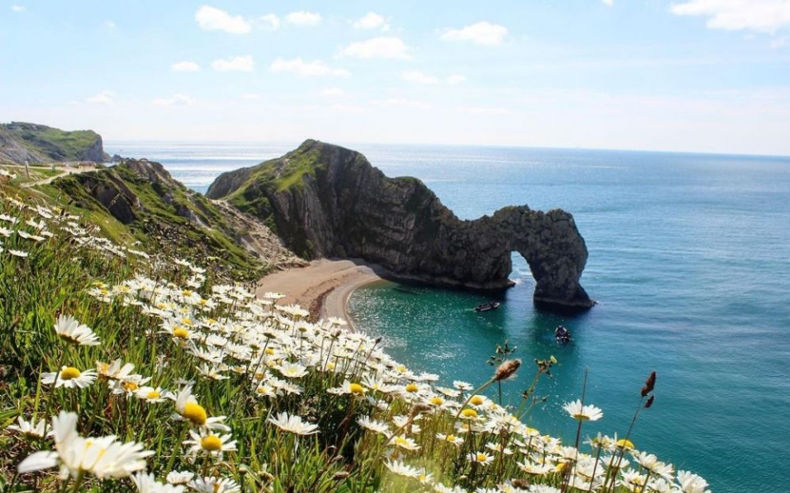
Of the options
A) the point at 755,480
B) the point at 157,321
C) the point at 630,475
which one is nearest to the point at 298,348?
the point at 157,321

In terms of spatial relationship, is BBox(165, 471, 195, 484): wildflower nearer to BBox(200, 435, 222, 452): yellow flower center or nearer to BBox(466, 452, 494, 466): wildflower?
BBox(200, 435, 222, 452): yellow flower center

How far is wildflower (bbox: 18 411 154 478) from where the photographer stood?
6.81ft

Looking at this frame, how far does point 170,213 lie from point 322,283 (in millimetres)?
30468

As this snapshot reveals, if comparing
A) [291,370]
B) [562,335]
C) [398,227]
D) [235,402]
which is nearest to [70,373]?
[235,402]

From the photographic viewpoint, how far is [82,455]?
2.17 meters

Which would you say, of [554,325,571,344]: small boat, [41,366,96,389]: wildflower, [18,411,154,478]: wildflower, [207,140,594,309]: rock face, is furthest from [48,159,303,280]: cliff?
[18,411,154,478]: wildflower

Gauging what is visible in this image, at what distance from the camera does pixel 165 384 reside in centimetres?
559

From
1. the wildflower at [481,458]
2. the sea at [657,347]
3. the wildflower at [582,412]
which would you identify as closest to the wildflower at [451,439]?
the wildflower at [481,458]

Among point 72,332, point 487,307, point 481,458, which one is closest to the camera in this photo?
point 72,332

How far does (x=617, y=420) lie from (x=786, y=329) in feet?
155

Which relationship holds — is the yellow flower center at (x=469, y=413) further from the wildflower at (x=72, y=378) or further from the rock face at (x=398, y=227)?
the rock face at (x=398, y=227)

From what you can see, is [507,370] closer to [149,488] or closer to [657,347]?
[149,488]

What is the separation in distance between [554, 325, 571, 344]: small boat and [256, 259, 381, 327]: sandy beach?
30195 mm

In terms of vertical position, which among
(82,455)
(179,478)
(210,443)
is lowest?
(179,478)
